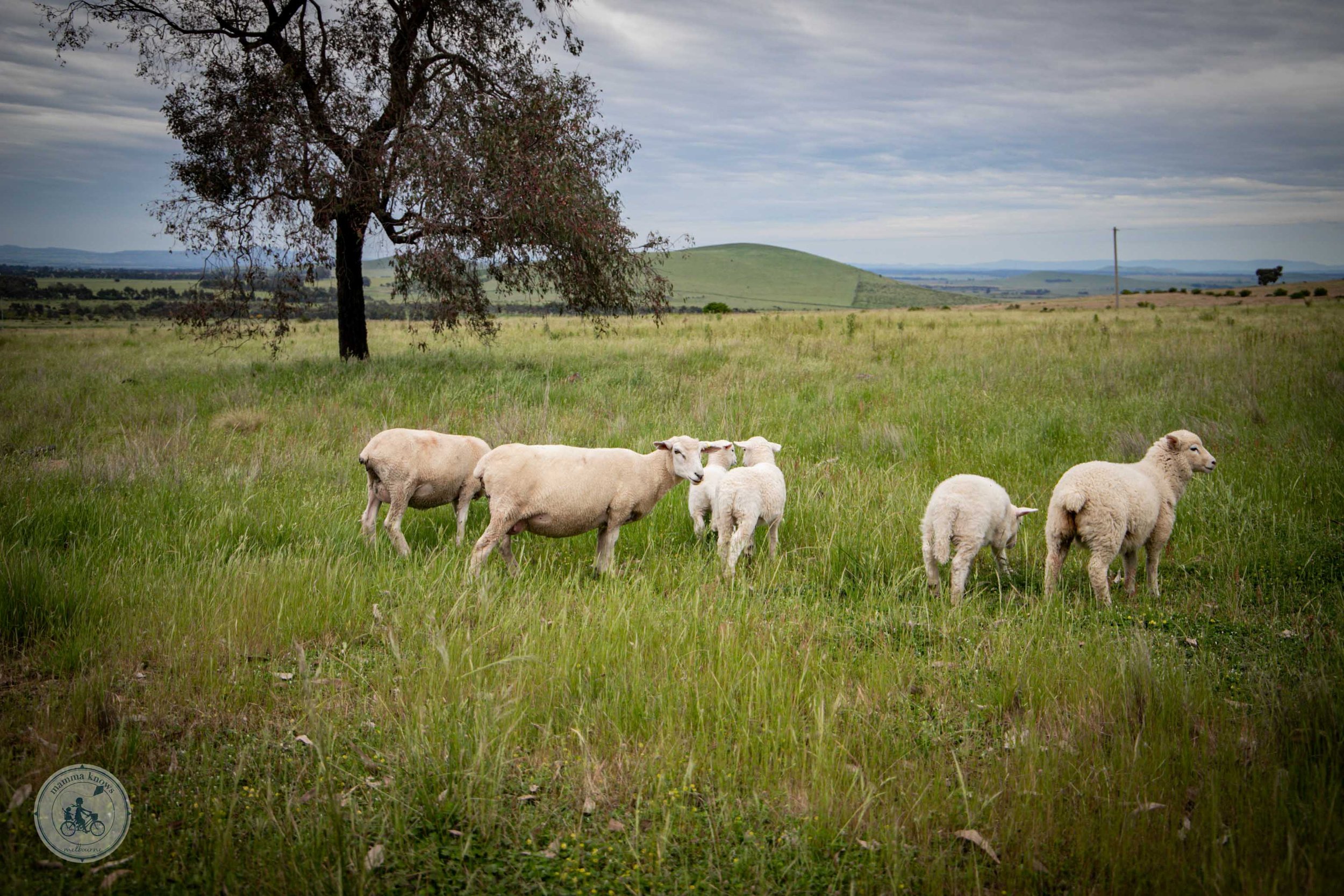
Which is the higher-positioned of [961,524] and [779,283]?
[779,283]

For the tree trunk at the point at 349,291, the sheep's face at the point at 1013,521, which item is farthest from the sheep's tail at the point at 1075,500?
the tree trunk at the point at 349,291

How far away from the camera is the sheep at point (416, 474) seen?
6.52m

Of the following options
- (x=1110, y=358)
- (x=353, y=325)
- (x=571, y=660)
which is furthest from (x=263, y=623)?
(x=1110, y=358)

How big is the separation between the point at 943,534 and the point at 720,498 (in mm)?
1857

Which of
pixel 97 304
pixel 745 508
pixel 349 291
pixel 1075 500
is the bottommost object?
pixel 745 508

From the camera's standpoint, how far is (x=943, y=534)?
19.3 feet

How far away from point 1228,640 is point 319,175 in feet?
48.7

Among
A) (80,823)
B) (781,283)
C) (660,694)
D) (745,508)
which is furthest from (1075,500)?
(781,283)

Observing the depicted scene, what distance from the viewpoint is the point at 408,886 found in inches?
108

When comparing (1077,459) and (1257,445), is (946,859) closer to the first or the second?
(1077,459)

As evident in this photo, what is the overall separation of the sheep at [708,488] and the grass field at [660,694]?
260 millimetres

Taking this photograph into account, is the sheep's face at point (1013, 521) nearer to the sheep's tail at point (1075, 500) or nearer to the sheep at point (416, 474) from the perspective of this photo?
the sheep's tail at point (1075, 500)

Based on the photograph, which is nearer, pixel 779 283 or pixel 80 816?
pixel 80 816

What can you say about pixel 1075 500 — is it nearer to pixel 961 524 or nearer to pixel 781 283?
pixel 961 524
